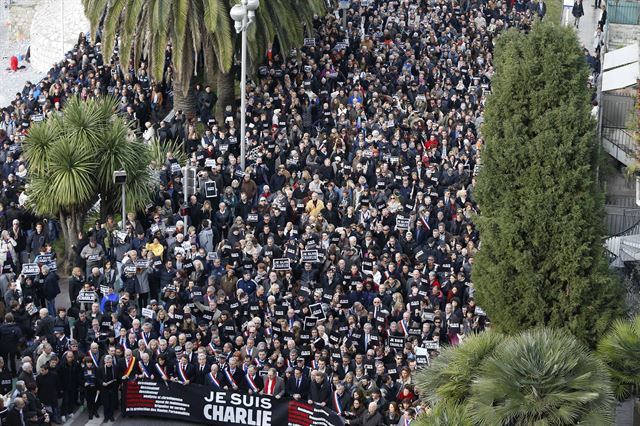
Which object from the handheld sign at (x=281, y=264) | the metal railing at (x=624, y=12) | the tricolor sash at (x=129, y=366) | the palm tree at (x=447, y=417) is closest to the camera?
the palm tree at (x=447, y=417)

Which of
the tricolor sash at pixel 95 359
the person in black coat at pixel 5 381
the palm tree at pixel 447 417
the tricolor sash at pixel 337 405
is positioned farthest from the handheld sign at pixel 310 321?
the palm tree at pixel 447 417

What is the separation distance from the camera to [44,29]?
63750mm

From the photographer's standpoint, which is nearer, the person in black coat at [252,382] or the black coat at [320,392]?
the black coat at [320,392]

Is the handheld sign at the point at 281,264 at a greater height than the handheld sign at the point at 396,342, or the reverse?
the handheld sign at the point at 281,264

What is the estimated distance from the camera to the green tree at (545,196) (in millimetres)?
21891

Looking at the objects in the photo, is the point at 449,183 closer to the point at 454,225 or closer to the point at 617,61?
the point at 454,225

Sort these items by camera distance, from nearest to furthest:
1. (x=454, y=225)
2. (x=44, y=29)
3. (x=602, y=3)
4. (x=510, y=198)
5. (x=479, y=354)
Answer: (x=479, y=354)
(x=510, y=198)
(x=454, y=225)
(x=602, y=3)
(x=44, y=29)

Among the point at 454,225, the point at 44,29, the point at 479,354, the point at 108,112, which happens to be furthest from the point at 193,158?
the point at 44,29

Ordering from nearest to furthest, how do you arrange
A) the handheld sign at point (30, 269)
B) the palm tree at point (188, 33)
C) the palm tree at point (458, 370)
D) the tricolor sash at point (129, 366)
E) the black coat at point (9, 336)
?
the palm tree at point (458, 370) → the tricolor sash at point (129, 366) → the black coat at point (9, 336) → the handheld sign at point (30, 269) → the palm tree at point (188, 33)

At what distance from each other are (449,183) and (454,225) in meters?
2.42

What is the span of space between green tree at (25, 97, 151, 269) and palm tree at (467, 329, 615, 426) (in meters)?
14.9

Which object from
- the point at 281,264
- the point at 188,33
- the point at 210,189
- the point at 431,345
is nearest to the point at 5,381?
the point at 281,264

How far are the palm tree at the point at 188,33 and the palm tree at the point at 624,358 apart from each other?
17741 mm

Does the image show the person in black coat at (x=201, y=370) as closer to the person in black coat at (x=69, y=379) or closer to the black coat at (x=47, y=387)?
the person in black coat at (x=69, y=379)
